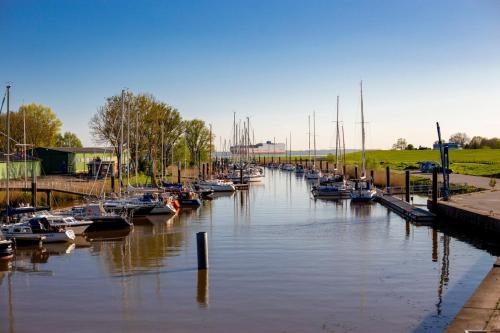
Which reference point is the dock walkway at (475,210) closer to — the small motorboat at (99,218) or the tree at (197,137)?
the small motorboat at (99,218)

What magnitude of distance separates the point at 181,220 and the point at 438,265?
29.1 metres

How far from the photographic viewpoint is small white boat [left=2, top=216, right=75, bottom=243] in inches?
1644

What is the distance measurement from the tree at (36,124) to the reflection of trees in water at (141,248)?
70.5 meters

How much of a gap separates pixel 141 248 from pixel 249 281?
13378 mm

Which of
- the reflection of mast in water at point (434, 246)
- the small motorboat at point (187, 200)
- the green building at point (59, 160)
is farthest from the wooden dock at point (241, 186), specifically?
the reflection of mast in water at point (434, 246)

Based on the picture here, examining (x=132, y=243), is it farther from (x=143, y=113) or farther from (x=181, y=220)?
(x=143, y=113)

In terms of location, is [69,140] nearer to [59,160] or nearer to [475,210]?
[59,160]

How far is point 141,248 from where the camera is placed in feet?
134

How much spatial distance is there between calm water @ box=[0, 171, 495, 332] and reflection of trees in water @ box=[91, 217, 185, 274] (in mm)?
73

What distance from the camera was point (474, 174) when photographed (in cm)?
9775

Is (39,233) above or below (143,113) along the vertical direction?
below

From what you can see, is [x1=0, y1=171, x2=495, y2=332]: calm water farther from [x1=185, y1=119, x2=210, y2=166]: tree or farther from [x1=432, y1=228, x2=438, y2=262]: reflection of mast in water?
[x1=185, y1=119, x2=210, y2=166]: tree

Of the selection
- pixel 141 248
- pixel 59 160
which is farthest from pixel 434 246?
pixel 59 160

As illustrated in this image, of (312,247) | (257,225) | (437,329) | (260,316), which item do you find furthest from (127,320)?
(257,225)
